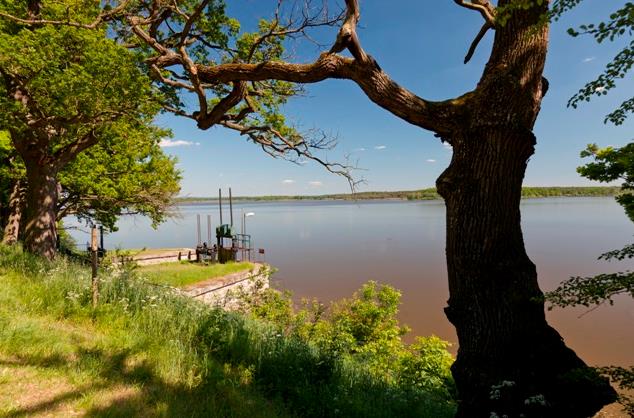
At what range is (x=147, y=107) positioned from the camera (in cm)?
703

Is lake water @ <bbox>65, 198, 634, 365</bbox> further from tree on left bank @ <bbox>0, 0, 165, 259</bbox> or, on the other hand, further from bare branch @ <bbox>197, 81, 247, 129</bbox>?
bare branch @ <bbox>197, 81, 247, 129</bbox>

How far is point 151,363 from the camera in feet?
11.4

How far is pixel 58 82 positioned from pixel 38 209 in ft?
11.8

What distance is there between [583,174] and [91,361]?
7060mm

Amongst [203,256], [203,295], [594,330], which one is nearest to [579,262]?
[594,330]

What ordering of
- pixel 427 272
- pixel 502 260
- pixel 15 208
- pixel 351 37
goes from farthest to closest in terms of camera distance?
pixel 427 272 → pixel 15 208 → pixel 351 37 → pixel 502 260

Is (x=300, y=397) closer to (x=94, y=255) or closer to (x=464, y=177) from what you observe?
(x=464, y=177)

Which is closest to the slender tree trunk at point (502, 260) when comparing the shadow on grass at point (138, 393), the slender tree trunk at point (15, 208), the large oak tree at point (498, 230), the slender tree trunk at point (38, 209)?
the large oak tree at point (498, 230)

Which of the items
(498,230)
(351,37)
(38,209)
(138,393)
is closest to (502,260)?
(498,230)

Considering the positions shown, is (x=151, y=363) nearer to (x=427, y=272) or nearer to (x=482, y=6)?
(x=482, y=6)

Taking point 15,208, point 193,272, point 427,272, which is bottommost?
point 427,272

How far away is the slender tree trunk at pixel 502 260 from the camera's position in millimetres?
2682

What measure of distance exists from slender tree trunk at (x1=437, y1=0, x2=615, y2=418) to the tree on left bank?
607cm

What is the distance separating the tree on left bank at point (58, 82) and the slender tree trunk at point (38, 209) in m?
0.02
